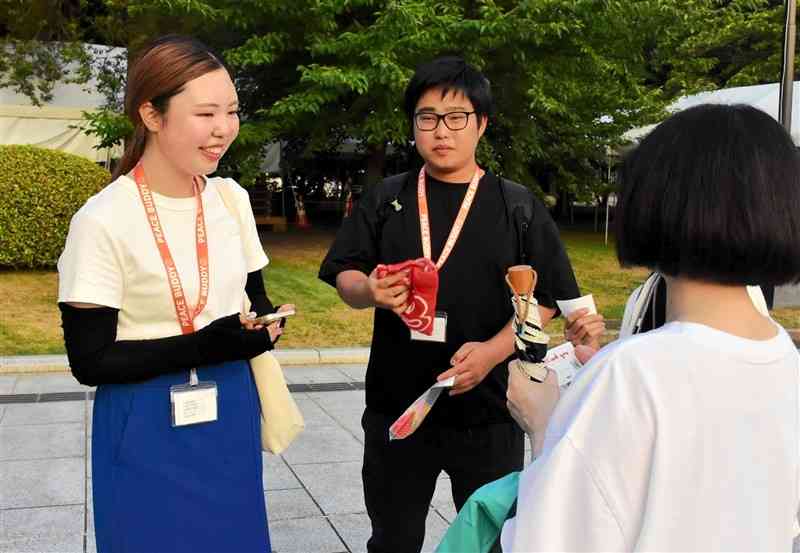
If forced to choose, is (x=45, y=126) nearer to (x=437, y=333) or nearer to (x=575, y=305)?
(x=437, y=333)

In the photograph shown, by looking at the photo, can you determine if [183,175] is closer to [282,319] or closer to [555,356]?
[282,319]

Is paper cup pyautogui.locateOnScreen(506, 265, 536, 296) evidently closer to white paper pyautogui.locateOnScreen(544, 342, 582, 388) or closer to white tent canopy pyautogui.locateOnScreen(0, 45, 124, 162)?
white paper pyautogui.locateOnScreen(544, 342, 582, 388)

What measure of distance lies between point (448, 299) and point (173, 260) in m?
0.84

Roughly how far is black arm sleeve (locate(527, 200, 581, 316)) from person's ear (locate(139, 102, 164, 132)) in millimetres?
1105

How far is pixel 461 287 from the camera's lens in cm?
238

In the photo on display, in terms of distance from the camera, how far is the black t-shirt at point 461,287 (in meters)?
2.39

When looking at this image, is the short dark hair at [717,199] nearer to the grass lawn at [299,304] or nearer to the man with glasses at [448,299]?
the man with glasses at [448,299]

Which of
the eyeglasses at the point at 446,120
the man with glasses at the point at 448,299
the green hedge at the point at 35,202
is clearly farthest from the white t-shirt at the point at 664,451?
the green hedge at the point at 35,202

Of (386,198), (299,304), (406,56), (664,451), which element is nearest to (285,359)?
(299,304)

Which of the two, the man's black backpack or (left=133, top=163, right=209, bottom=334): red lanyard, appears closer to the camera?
(left=133, top=163, right=209, bottom=334): red lanyard

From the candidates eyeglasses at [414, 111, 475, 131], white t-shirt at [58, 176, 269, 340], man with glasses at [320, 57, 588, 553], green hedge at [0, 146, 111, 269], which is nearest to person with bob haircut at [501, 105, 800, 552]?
white t-shirt at [58, 176, 269, 340]

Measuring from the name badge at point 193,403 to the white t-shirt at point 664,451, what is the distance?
941mm

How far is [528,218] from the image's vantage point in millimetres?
2441

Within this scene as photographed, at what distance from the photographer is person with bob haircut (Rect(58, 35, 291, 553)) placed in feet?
5.94
